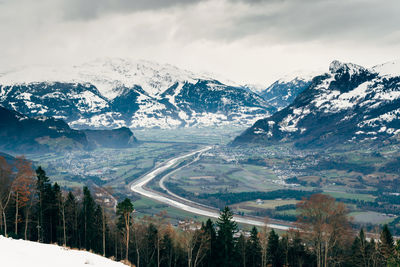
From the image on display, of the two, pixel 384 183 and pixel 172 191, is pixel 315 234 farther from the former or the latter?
pixel 384 183

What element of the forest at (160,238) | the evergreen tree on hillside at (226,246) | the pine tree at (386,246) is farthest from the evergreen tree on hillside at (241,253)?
the pine tree at (386,246)

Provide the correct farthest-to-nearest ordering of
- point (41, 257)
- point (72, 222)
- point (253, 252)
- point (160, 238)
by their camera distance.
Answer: point (72, 222) < point (253, 252) < point (160, 238) < point (41, 257)

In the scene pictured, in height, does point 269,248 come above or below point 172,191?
above

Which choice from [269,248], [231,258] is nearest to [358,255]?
[269,248]

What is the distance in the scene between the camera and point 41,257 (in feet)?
58.4

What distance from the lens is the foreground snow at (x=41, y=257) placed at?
16.2 meters

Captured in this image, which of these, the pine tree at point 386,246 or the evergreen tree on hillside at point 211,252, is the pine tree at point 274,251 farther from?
the pine tree at point 386,246

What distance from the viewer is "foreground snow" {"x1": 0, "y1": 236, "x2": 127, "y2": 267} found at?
16203mm

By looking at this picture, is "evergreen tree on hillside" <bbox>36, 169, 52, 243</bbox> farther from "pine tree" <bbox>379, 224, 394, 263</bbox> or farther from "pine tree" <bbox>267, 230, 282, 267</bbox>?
"pine tree" <bbox>379, 224, 394, 263</bbox>

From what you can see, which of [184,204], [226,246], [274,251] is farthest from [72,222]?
[184,204]

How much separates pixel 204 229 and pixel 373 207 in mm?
115625

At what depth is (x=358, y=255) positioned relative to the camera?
4897 centimetres

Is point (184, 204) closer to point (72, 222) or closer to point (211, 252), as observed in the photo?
point (72, 222)

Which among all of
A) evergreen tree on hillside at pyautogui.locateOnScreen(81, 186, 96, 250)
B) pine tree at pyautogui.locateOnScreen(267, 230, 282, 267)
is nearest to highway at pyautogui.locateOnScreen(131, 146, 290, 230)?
pine tree at pyautogui.locateOnScreen(267, 230, 282, 267)
